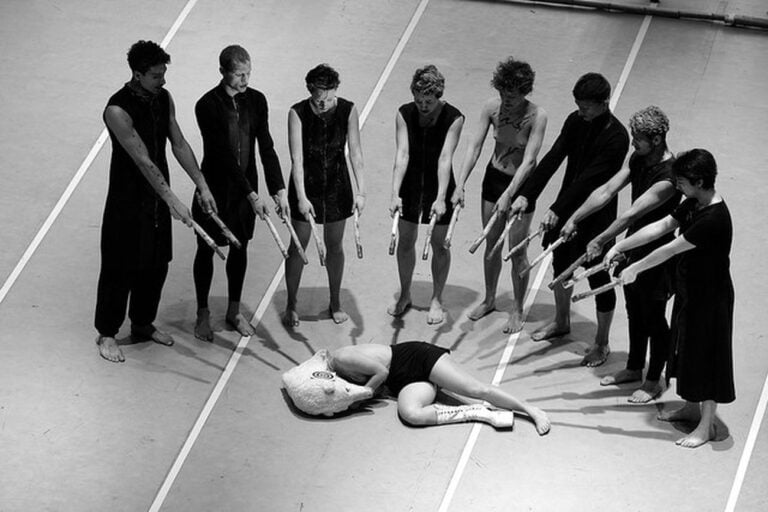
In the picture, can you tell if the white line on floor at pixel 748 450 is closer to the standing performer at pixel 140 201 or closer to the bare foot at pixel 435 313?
the bare foot at pixel 435 313

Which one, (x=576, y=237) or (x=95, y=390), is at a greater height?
(x=576, y=237)

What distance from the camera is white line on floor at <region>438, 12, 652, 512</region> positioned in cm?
637

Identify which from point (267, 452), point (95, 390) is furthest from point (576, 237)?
point (95, 390)

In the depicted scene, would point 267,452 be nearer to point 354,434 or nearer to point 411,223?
point 354,434

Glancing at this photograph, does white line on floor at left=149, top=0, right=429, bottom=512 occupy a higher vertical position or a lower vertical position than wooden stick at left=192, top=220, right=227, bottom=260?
lower

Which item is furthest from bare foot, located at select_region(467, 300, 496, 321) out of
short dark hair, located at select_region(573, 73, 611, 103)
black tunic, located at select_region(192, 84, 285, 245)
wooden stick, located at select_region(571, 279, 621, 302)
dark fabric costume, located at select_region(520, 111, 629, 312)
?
short dark hair, located at select_region(573, 73, 611, 103)

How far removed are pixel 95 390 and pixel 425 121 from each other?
204 centimetres

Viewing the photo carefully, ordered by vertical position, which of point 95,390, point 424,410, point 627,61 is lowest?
point 95,390

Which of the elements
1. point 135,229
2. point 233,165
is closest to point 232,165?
point 233,165

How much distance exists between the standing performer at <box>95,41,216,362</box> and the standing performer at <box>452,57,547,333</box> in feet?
4.45

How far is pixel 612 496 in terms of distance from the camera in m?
6.30

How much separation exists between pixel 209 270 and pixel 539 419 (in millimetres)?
1812

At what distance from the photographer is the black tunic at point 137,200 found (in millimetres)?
6730

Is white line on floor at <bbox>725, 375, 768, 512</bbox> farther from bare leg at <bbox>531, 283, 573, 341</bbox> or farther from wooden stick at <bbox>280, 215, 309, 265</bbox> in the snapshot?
wooden stick at <bbox>280, 215, 309, 265</bbox>
